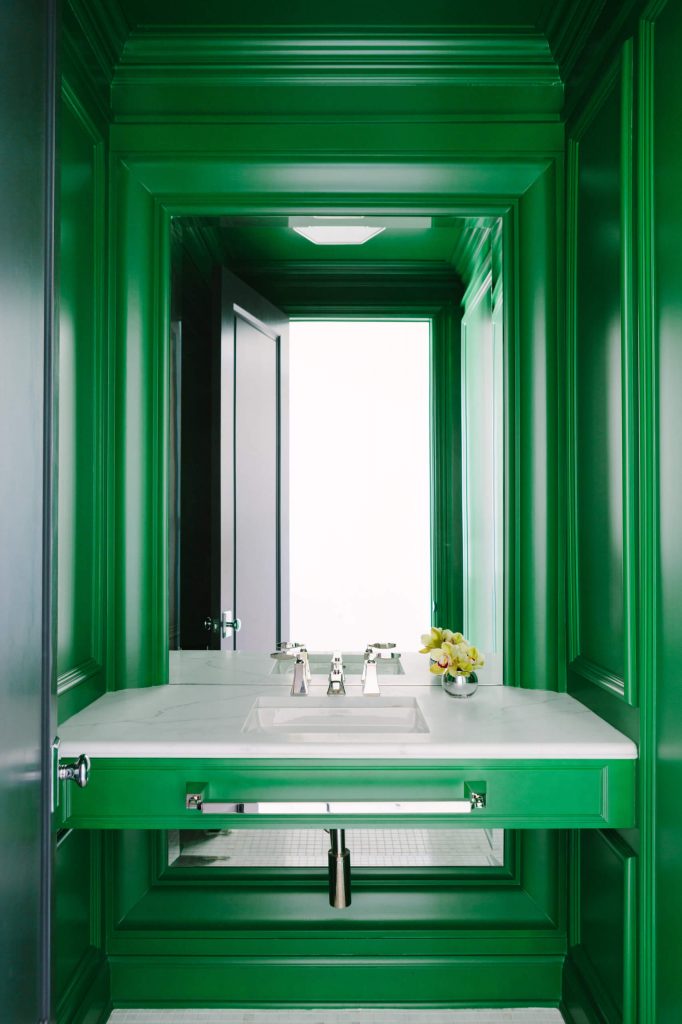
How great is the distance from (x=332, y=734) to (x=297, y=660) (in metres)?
0.21

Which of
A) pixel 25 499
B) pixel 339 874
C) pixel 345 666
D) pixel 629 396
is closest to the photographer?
pixel 25 499

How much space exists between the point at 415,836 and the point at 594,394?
1.26 m

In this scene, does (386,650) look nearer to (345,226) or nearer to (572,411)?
(572,411)

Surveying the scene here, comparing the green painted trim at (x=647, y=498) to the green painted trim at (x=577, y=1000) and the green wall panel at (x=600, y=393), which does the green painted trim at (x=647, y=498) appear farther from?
the green painted trim at (x=577, y=1000)

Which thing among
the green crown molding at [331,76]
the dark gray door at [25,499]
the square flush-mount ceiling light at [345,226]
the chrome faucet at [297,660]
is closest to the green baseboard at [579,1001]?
the chrome faucet at [297,660]

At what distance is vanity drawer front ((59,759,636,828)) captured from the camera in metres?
1.50

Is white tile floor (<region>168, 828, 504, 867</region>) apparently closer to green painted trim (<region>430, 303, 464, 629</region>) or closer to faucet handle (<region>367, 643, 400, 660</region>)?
faucet handle (<region>367, 643, 400, 660</region>)

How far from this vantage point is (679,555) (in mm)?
1337

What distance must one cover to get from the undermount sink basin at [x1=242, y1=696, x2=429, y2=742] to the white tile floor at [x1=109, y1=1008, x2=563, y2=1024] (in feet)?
2.48

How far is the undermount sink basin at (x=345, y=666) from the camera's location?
1991 mm

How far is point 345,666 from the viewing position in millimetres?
1993

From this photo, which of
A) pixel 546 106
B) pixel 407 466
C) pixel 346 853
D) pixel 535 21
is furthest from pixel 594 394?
pixel 346 853

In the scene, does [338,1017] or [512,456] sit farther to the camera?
[512,456]

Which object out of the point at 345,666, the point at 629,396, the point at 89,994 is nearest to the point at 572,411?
the point at 629,396
